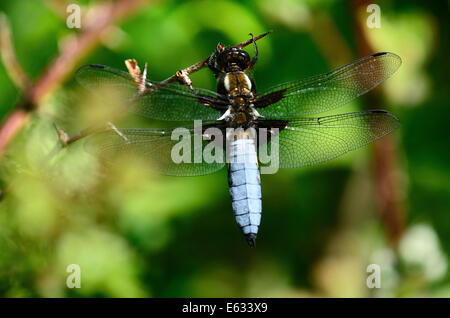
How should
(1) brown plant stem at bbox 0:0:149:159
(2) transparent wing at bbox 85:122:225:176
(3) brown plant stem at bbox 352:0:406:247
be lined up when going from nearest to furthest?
(1) brown plant stem at bbox 0:0:149:159 → (2) transparent wing at bbox 85:122:225:176 → (3) brown plant stem at bbox 352:0:406:247

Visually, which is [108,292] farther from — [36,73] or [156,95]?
[36,73]

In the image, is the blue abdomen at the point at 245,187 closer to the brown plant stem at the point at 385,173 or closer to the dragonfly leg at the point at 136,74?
the dragonfly leg at the point at 136,74

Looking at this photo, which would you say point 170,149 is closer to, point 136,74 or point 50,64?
point 136,74

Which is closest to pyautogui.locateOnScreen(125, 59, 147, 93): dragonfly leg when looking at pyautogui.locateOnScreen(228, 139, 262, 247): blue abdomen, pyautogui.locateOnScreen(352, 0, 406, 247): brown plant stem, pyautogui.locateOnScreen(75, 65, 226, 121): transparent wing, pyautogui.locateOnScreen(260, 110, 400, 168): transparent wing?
pyautogui.locateOnScreen(75, 65, 226, 121): transparent wing

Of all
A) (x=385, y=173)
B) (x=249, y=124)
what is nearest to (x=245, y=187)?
(x=249, y=124)

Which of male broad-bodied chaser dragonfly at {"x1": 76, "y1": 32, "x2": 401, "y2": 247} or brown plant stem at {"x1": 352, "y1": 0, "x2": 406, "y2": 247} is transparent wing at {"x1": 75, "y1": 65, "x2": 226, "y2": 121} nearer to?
male broad-bodied chaser dragonfly at {"x1": 76, "y1": 32, "x2": 401, "y2": 247}
